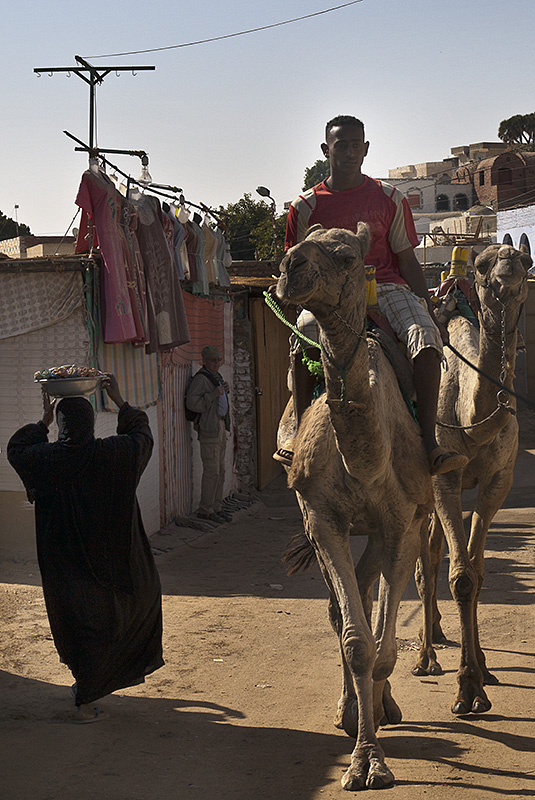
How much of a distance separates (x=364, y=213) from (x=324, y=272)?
5.76 feet

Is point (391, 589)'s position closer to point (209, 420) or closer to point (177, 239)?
point (177, 239)

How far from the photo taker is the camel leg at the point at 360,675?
4.00 m

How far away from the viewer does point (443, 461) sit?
4.50m

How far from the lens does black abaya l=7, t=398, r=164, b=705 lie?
16.4 ft

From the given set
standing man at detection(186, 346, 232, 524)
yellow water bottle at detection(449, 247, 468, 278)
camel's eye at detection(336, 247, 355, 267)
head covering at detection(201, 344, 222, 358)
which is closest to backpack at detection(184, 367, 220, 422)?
standing man at detection(186, 346, 232, 524)

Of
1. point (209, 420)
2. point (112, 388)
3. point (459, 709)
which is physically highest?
point (112, 388)

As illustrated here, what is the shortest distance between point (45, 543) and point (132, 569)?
20.1 inches

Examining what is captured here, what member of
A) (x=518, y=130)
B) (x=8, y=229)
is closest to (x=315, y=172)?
(x=518, y=130)

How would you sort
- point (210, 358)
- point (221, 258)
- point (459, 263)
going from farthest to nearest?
point (221, 258), point (210, 358), point (459, 263)

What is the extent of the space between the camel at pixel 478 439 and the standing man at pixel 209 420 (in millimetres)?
5615

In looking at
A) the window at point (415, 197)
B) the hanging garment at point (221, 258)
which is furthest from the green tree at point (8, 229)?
the hanging garment at point (221, 258)

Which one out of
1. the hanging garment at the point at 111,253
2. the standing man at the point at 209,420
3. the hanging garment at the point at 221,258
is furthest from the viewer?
the hanging garment at the point at 221,258

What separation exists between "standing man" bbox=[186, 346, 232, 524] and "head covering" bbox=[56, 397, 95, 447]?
6.53m

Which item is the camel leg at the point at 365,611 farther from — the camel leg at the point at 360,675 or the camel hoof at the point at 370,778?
the camel hoof at the point at 370,778
